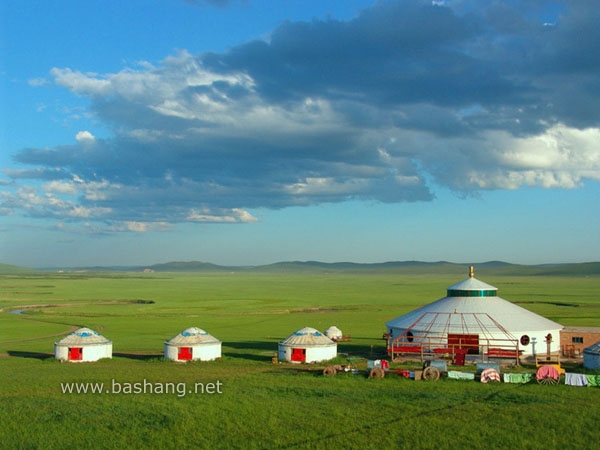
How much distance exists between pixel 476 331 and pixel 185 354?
20398 millimetres

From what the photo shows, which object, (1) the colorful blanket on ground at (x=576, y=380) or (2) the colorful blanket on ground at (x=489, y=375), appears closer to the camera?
(1) the colorful blanket on ground at (x=576, y=380)

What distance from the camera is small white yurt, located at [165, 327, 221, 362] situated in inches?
1748

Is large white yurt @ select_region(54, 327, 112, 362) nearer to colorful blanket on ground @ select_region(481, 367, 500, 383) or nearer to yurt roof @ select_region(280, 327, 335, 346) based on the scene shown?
→ yurt roof @ select_region(280, 327, 335, 346)

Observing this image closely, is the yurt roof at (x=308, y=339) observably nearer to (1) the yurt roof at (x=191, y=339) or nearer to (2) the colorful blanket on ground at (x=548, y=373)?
(1) the yurt roof at (x=191, y=339)

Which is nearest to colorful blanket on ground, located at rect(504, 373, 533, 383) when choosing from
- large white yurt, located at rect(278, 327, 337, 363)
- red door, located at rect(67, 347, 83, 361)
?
large white yurt, located at rect(278, 327, 337, 363)

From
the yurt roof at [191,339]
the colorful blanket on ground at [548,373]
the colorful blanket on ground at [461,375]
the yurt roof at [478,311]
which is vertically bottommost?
the colorful blanket on ground at [461,375]

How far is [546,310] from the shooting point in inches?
3797

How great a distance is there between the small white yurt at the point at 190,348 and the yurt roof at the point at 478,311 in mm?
13765

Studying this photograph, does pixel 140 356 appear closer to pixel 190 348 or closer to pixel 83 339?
pixel 83 339

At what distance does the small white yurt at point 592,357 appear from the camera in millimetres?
38656

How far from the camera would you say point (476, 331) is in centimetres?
4322

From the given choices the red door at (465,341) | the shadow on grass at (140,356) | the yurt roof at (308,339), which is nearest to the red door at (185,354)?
the shadow on grass at (140,356)

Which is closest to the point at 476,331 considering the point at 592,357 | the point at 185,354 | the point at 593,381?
the point at 592,357

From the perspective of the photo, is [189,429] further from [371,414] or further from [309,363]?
[309,363]
